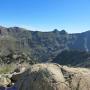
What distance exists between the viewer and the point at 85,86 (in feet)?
23.5

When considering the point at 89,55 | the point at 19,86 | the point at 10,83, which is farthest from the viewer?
the point at 89,55

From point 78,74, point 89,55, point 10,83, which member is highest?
point 78,74

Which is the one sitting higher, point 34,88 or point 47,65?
point 47,65

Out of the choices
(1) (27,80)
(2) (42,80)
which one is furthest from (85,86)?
(1) (27,80)

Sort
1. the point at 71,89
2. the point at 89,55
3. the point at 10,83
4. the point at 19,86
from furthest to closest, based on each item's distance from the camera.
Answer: the point at 89,55
the point at 10,83
the point at 19,86
the point at 71,89

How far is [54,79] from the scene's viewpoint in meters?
7.14

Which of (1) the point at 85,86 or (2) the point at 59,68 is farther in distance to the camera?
(2) the point at 59,68

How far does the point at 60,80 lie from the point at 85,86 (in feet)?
2.31

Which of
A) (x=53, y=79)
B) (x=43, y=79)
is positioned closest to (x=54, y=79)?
(x=53, y=79)

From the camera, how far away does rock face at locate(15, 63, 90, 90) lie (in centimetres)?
708

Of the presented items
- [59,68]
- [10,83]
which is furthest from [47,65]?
[10,83]

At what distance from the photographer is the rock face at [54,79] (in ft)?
23.2

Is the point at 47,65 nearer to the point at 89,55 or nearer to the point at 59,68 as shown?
the point at 59,68

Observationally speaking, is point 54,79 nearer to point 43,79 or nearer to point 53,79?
point 53,79
